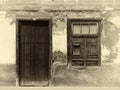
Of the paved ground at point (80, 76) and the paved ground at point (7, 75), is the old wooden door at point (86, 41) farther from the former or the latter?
the paved ground at point (7, 75)

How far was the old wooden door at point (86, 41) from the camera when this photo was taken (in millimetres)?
13641

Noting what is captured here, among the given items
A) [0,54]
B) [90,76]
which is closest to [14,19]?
[0,54]

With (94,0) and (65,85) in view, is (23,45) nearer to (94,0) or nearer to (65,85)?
(65,85)

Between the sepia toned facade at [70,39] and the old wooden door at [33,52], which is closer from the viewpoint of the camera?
the sepia toned facade at [70,39]

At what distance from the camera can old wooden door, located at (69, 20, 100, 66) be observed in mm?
13641

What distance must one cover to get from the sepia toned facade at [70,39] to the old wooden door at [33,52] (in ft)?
0.28

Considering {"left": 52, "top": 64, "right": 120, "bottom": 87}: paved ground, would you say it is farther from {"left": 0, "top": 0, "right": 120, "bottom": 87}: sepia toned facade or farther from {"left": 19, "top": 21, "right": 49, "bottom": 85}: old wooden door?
{"left": 19, "top": 21, "right": 49, "bottom": 85}: old wooden door

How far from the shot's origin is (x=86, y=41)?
13.7 m

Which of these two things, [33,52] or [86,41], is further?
[33,52]

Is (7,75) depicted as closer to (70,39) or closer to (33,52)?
(33,52)

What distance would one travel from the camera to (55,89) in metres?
13.0

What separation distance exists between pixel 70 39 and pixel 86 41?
578 millimetres

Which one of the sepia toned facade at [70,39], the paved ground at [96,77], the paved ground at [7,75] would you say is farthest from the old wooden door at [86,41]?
the paved ground at [7,75]

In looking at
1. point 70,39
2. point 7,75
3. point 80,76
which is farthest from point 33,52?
point 80,76
